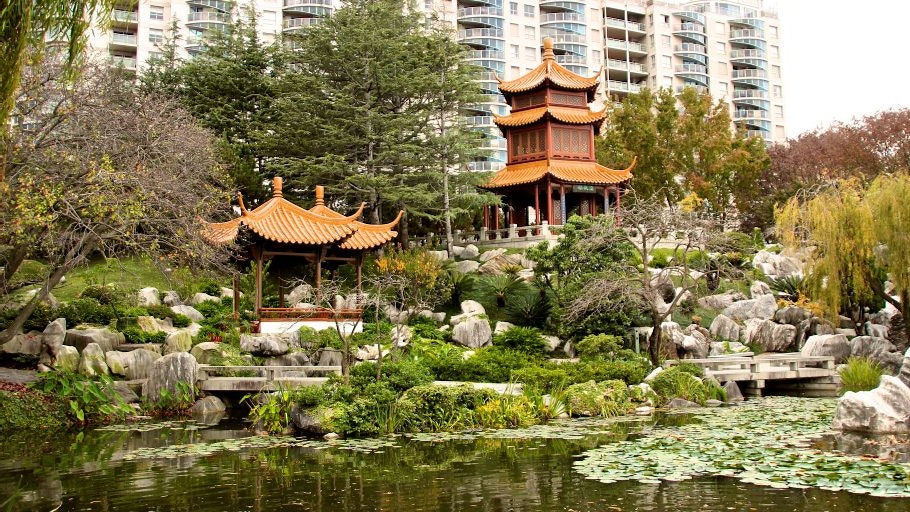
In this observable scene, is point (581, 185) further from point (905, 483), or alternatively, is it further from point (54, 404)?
point (905, 483)

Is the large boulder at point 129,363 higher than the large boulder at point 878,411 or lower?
higher

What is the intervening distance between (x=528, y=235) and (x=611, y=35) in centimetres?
3909

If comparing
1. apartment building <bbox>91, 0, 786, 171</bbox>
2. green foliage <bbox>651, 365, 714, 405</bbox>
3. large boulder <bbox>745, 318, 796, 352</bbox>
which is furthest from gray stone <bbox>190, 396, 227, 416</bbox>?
apartment building <bbox>91, 0, 786, 171</bbox>

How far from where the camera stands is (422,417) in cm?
1322

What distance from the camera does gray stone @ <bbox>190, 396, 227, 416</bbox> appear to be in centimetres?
1594

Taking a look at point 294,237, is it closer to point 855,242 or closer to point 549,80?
point 855,242

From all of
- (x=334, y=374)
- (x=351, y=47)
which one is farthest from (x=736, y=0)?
(x=334, y=374)

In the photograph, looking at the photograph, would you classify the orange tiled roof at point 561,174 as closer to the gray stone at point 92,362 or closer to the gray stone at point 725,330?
the gray stone at point 725,330

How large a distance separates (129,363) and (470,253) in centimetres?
1500

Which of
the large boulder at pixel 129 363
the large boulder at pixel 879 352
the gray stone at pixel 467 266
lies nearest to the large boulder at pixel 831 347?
the large boulder at pixel 879 352

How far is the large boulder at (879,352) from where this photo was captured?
1838cm

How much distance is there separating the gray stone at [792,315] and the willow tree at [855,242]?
61.6 inches

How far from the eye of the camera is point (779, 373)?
18016mm

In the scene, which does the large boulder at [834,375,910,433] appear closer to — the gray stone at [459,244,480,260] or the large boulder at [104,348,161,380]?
the large boulder at [104,348,161,380]
